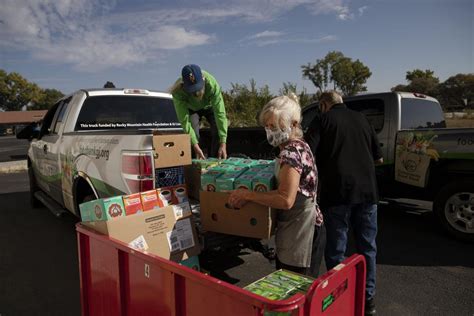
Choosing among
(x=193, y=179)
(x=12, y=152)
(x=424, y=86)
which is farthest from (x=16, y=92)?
(x=193, y=179)

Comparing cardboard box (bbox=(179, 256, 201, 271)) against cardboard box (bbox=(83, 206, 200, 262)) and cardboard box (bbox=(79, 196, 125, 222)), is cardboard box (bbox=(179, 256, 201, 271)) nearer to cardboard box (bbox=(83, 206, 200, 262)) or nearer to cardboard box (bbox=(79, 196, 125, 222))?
cardboard box (bbox=(83, 206, 200, 262))

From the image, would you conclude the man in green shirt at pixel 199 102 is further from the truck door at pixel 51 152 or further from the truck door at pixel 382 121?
the truck door at pixel 382 121

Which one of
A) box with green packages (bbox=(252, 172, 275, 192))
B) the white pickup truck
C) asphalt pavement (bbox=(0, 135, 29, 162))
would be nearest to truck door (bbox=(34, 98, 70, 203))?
the white pickup truck

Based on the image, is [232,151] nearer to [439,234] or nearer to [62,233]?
[62,233]

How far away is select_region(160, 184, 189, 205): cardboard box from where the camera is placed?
2834 millimetres

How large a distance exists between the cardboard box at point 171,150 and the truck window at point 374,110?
3.60 metres

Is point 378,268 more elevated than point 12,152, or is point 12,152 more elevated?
point 378,268

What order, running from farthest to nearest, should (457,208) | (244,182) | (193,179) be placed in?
1. (457,208)
2. (193,179)
3. (244,182)

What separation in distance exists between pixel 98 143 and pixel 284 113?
212 cm

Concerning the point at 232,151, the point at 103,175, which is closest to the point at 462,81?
the point at 232,151

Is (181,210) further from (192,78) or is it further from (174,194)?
(192,78)

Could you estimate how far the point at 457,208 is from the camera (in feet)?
15.7

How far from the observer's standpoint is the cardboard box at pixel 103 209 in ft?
7.62

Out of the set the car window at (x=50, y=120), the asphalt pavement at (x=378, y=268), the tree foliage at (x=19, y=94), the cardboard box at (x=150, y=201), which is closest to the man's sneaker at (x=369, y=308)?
the asphalt pavement at (x=378, y=268)
